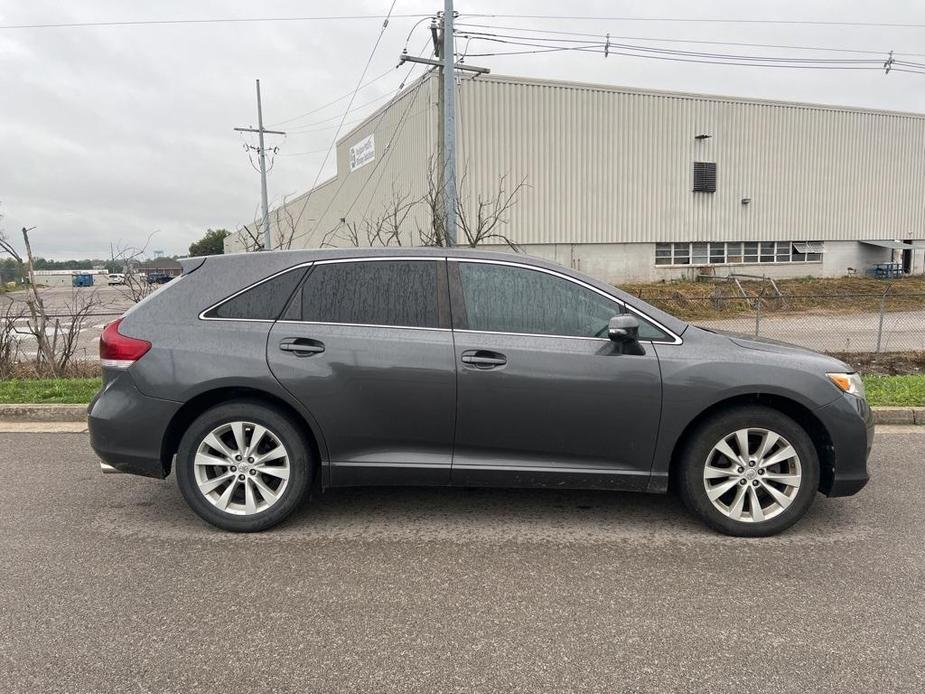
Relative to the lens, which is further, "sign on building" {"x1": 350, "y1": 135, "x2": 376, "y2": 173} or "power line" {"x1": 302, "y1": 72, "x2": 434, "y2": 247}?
"sign on building" {"x1": 350, "y1": 135, "x2": 376, "y2": 173}

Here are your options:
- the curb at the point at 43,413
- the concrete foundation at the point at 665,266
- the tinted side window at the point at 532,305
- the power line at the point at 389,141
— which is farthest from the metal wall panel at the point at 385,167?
the tinted side window at the point at 532,305

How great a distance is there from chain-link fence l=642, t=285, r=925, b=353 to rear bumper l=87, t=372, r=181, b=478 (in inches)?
377

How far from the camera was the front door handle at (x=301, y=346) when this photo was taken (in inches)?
149

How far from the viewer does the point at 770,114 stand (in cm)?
2975

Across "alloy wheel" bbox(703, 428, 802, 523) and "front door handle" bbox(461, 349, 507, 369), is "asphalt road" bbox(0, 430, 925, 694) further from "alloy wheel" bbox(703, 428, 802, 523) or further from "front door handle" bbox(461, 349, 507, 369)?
"front door handle" bbox(461, 349, 507, 369)

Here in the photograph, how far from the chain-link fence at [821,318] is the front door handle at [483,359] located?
834cm

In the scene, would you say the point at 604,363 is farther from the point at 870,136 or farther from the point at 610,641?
the point at 870,136

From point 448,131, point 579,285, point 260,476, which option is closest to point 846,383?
point 579,285

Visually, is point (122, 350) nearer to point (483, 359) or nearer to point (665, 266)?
point (483, 359)

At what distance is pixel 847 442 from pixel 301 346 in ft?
10.7

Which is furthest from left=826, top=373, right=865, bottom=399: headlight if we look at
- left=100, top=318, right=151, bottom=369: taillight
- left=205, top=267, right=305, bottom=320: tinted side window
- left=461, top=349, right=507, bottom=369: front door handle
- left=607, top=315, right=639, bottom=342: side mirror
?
left=100, top=318, right=151, bottom=369: taillight

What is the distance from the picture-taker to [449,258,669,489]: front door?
12.2 ft

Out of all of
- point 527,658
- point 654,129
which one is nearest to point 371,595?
point 527,658

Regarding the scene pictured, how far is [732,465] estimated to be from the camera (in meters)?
3.79
